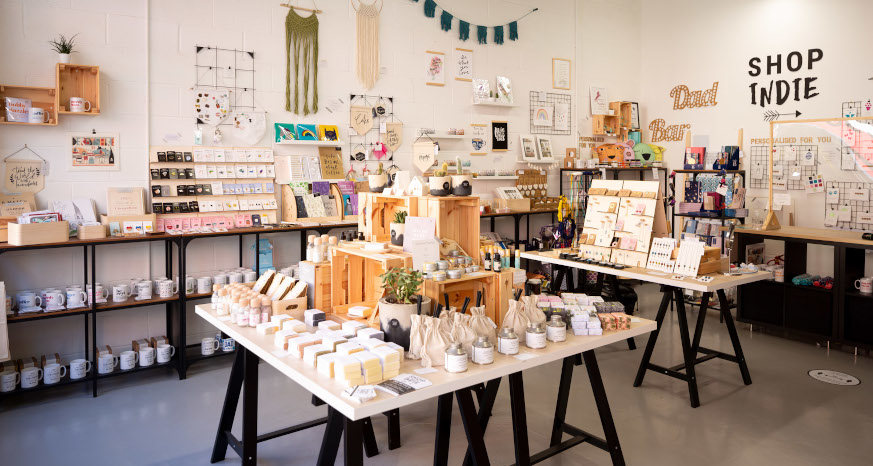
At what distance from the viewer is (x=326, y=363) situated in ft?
8.17

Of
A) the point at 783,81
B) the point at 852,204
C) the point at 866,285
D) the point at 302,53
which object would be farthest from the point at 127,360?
the point at 783,81

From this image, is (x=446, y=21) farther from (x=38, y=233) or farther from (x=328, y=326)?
(x=328, y=326)

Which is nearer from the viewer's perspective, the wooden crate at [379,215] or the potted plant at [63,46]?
the wooden crate at [379,215]

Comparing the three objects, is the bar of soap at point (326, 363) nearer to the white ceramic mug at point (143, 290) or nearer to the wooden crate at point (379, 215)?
the wooden crate at point (379, 215)

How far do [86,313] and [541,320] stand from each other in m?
3.52

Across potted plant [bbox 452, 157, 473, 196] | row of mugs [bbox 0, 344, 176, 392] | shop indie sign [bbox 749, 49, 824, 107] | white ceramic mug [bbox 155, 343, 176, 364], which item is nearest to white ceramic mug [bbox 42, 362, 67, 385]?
row of mugs [bbox 0, 344, 176, 392]

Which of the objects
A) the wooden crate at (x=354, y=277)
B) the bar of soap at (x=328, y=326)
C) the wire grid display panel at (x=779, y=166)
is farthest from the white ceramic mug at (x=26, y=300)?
the wire grid display panel at (x=779, y=166)

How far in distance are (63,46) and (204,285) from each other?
81.8 inches

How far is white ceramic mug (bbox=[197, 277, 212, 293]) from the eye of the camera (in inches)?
202

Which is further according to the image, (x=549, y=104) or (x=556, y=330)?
(x=549, y=104)

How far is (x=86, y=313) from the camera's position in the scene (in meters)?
4.64

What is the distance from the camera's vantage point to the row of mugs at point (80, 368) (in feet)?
14.3

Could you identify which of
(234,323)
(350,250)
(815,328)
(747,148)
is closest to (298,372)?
(234,323)

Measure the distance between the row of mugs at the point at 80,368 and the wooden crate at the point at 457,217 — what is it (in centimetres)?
267
